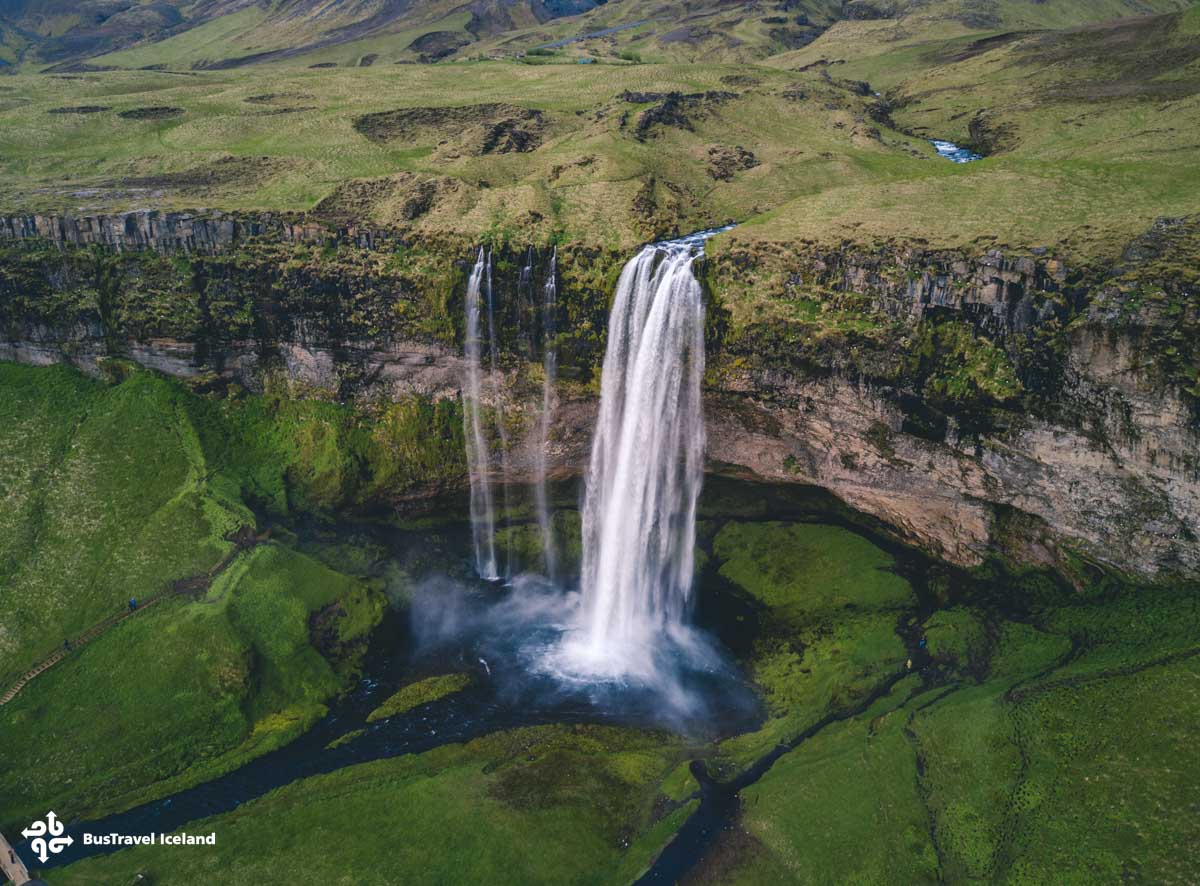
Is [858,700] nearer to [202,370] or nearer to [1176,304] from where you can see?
[1176,304]

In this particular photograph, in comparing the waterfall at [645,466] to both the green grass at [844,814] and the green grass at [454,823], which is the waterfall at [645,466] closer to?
the green grass at [454,823]

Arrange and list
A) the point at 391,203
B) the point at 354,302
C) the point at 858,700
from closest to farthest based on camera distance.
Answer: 1. the point at 858,700
2. the point at 354,302
3. the point at 391,203

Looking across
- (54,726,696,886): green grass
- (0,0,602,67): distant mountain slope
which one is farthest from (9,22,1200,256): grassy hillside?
(0,0,602,67): distant mountain slope

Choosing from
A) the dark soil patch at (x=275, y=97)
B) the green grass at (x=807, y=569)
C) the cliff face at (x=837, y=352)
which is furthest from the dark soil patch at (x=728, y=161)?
the dark soil patch at (x=275, y=97)

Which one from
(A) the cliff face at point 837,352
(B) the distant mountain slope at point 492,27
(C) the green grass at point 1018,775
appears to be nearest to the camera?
(C) the green grass at point 1018,775

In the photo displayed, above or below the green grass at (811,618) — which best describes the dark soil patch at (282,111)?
above

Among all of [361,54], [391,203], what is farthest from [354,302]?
[361,54]
